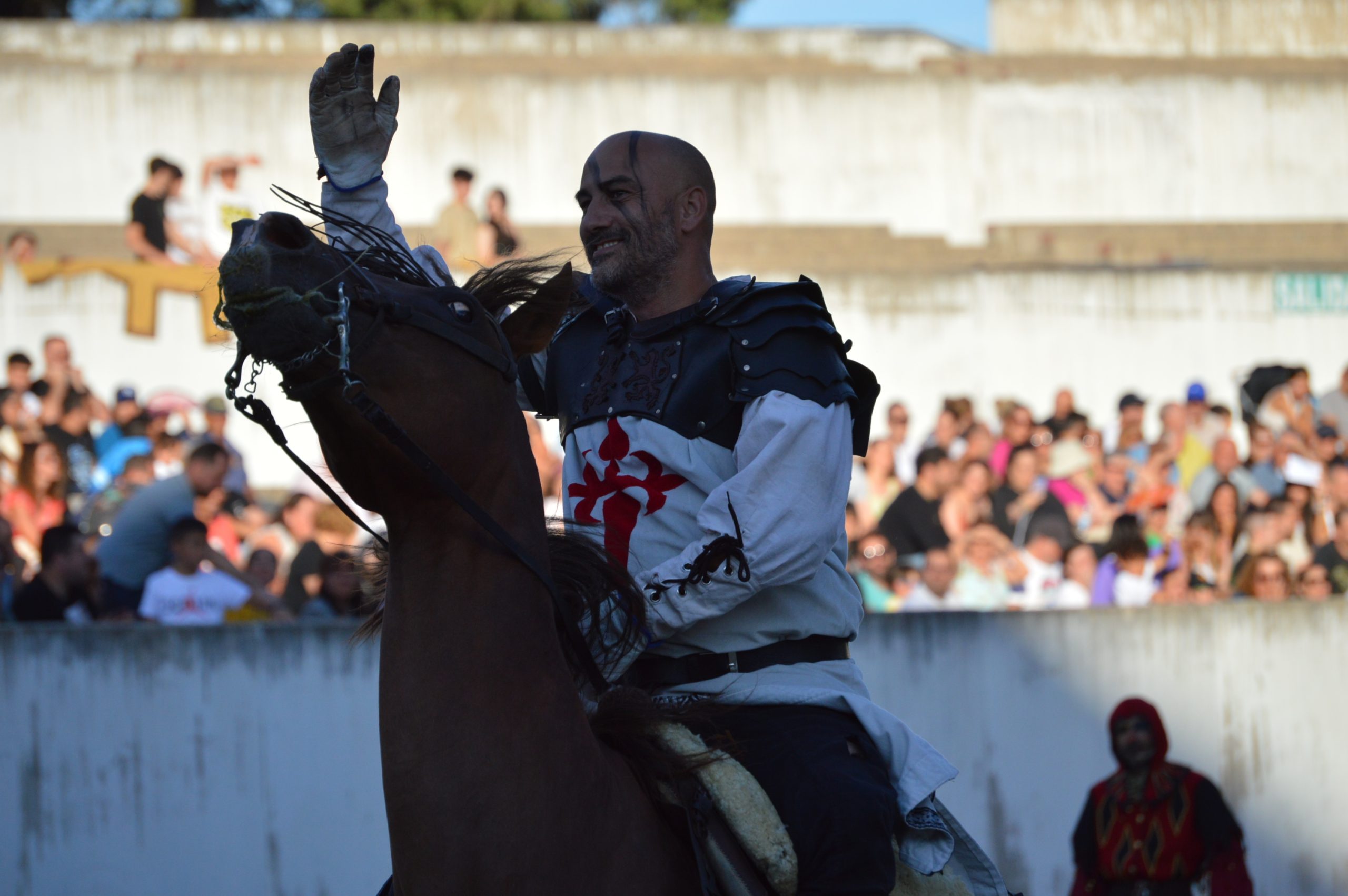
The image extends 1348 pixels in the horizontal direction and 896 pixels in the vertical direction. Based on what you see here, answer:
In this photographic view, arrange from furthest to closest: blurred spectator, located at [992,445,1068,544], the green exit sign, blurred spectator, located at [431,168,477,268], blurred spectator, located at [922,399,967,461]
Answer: the green exit sign → blurred spectator, located at [431,168,477,268] → blurred spectator, located at [922,399,967,461] → blurred spectator, located at [992,445,1068,544]

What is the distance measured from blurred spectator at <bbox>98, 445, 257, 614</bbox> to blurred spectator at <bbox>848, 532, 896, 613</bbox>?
3677 millimetres

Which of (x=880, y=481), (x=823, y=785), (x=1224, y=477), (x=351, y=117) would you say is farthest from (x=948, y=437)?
(x=351, y=117)

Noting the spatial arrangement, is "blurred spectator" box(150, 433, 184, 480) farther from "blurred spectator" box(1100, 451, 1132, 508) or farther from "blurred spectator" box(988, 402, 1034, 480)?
"blurred spectator" box(1100, 451, 1132, 508)

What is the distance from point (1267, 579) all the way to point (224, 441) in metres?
7.08

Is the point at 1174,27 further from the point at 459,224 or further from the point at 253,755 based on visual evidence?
the point at 253,755

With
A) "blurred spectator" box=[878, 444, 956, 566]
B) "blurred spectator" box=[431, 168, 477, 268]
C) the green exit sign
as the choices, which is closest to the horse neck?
"blurred spectator" box=[878, 444, 956, 566]

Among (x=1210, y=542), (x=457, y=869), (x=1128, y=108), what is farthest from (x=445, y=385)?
(x=1128, y=108)

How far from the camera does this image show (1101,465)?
38.8 feet

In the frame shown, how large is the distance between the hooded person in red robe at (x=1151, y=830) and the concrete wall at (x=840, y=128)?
1089cm

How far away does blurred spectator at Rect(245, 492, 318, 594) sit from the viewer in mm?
9172

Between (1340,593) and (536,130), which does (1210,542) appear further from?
(536,130)

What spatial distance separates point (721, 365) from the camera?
11.0 feet

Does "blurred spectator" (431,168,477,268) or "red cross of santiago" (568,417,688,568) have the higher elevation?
"blurred spectator" (431,168,477,268)

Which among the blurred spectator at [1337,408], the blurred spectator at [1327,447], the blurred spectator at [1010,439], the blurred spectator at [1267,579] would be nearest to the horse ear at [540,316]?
the blurred spectator at [1267,579]
